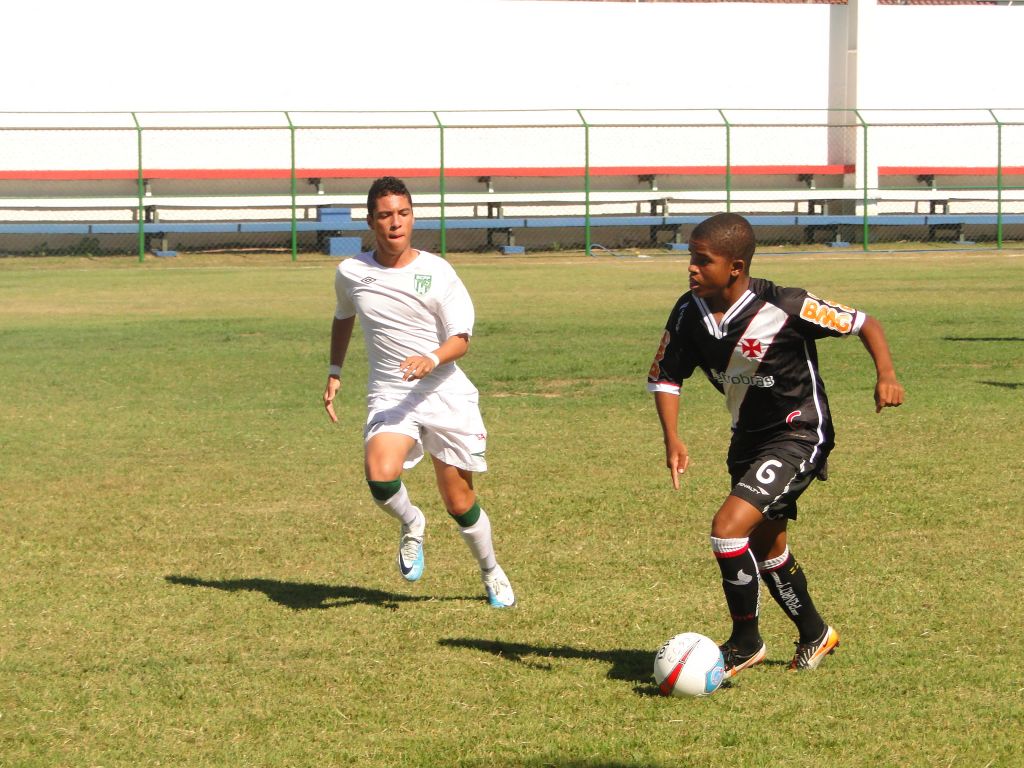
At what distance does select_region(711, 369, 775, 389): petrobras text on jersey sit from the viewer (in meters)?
5.29

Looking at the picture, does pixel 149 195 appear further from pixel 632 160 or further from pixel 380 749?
pixel 380 749

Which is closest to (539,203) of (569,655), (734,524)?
(569,655)

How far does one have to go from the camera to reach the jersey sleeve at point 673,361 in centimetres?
535

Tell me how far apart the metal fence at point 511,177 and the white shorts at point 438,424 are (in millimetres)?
25820

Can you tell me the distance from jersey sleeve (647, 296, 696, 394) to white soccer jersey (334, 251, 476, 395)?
1328 millimetres

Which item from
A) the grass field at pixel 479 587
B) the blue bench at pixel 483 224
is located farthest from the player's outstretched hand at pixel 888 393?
the blue bench at pixel 483 224

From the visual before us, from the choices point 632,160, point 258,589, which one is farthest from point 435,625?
point 632,160

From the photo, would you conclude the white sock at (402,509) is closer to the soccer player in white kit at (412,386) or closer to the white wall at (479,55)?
the soccer player in white kit at (412,386)

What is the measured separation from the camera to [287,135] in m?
34.8

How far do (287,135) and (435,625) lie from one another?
30.0 m

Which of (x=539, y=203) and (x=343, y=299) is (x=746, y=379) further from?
(x=539, y=203)

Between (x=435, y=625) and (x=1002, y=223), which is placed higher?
(x=1002, y=223)

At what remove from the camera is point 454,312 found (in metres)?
6.46

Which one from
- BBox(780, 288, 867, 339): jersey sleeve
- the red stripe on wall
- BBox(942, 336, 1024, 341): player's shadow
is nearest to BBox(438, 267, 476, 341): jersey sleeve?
BBox(780, 288, 867, 339): jersey sleeve
